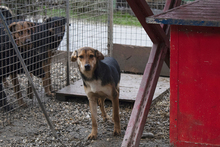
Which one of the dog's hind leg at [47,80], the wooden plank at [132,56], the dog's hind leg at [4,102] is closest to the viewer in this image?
the dog's hind leg at [4,102]

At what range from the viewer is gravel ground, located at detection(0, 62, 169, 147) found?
4059 millimetres

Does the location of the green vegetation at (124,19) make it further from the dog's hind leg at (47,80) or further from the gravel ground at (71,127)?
the gravel ground at (71,127)

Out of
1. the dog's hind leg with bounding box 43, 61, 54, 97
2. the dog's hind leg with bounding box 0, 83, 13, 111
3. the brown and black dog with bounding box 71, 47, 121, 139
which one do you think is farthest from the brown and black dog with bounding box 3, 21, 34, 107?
the brown and black dog with bounding box 71, 47, 121, 139

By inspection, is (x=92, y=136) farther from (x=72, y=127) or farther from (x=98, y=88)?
(x=98, y=88)

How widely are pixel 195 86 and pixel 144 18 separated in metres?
1.05

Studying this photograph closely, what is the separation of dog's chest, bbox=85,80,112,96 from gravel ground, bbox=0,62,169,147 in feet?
2.37

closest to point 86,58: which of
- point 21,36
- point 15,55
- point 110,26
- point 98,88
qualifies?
point 98,88

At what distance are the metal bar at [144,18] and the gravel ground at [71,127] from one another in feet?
4.84

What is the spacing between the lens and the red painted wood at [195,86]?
99.6 inches

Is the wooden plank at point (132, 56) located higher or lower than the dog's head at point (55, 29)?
lower

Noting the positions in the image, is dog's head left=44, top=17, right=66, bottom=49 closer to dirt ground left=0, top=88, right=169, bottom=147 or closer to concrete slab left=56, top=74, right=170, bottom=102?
concrete slab left=56, top=74, right=170, bottom=102

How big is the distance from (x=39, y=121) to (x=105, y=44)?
320cm

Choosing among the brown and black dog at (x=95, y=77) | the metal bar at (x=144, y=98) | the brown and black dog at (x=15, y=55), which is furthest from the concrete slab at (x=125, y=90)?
the metal bar at (x=144, y=98)

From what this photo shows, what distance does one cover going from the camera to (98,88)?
3.95 meters
